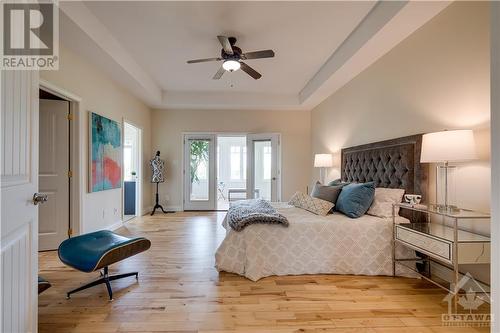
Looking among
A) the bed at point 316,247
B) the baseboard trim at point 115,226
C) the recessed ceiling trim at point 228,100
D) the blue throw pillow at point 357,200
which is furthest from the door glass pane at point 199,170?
the blue throw pillow at point 357,200

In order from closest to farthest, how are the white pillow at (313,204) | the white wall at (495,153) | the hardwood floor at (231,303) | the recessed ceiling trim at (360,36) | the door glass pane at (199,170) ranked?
the white wall at (495,153) < the hardwood floor at (231,303) < the recessed ceiling trim at (360,36) < the white pillow at (313,204) < the door glass pane at (199,170)

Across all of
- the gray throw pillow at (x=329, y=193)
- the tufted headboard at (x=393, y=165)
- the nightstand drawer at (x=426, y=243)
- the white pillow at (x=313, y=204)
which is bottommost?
the nightstand drawer at (x=426, y=243)

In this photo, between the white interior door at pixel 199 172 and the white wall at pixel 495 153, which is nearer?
the white wall at pixel 495 153

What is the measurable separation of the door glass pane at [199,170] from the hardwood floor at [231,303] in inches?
144

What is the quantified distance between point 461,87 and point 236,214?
2461 mm

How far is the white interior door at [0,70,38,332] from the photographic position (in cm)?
118

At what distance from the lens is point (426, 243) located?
2.04m

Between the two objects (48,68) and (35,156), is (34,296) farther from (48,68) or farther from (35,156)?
(48,68)

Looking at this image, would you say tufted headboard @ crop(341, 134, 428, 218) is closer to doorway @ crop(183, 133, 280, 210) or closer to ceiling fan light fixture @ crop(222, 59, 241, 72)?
ceiling fan light fixture @ crop(222, 59, 241, 72)

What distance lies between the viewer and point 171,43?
3490mm

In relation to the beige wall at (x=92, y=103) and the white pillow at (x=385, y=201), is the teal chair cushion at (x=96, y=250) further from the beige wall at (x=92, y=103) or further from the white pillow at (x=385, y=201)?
the white pillow at (x=385, y=201)

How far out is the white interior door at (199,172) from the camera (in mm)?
6461

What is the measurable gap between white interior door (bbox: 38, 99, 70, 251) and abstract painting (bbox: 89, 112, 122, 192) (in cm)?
34
